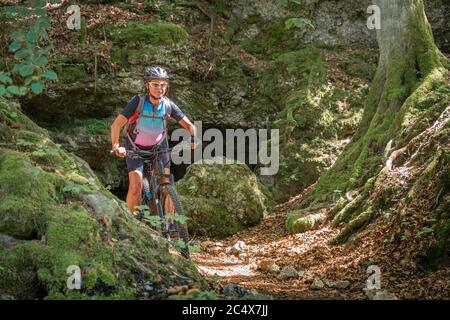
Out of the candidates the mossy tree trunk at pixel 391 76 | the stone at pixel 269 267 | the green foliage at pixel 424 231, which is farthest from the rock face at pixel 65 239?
the mossy tree trunk at pixel 391 76

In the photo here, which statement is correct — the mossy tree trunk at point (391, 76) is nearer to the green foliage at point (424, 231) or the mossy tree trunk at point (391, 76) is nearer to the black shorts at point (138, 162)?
the green foliage at point (424, 231)

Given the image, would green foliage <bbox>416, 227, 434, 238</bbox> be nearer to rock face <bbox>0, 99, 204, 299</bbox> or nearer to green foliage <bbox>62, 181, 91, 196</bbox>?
rock face <bbox>0, 99, 204, 299</bbox>

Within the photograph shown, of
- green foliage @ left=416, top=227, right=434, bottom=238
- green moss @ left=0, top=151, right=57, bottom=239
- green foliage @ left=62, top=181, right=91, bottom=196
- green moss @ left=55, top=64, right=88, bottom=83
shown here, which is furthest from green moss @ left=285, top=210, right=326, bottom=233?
green moss @ left=55, top=64, right=88, bottom=83

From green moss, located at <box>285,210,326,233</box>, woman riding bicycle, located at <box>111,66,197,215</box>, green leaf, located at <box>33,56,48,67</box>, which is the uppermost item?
green leaf, located at <box>33,56,48,67</box>

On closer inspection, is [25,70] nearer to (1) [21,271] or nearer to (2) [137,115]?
(1) [21,271]

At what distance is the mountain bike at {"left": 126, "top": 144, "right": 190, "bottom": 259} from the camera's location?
5531 mm

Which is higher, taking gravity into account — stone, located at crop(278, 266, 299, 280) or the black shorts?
the black shorts

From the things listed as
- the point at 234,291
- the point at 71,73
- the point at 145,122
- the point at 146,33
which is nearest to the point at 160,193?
the point at 145,122

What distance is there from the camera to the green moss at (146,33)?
12734mm

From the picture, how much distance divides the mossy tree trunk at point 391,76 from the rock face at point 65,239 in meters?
4.50

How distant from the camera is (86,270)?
3.60 meters

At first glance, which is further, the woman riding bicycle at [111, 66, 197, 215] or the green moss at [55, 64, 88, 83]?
the green moss at [55, 64, 88, 83]

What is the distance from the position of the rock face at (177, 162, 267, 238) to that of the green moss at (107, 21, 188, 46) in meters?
4.24
